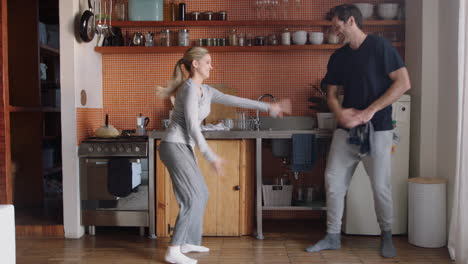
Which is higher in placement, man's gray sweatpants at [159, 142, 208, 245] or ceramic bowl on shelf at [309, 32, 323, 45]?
ceramic bowl on shelf at [309, 32, 323, 45]

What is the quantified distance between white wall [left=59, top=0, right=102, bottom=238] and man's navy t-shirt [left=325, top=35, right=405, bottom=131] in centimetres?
219

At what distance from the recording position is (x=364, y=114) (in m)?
3.30

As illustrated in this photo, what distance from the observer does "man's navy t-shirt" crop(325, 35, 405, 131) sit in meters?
3.30

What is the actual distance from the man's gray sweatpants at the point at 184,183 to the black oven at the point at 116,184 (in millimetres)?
823

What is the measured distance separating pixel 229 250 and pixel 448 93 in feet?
6.70

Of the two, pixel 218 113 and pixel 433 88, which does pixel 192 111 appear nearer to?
pixel 218 113

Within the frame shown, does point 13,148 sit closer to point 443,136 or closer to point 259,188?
point 259,188

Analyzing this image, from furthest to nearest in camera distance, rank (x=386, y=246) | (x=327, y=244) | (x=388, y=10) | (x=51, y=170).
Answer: (x=51, y=170) < (x=388, y=10) < (x=327, y=244) < (x=386, y=246)

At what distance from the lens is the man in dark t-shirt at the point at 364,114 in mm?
3301

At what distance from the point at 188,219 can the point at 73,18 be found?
195 centimetres

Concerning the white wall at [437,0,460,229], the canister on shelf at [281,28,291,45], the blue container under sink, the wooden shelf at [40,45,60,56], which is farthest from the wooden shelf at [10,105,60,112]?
the white wall at [437,0,460,229]

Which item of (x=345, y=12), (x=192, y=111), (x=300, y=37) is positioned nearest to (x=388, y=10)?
(x=300, y=37)

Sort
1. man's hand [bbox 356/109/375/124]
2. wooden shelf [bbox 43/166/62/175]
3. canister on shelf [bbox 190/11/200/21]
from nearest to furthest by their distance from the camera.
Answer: man's hand [bbox 356/109/375/124] < canister on shelf [bbox 190/11/200/21] < wooden shelf [bbox 43/166/62/175]

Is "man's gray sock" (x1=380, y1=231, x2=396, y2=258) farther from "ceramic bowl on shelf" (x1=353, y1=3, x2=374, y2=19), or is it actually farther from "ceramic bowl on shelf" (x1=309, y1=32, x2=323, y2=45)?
"ceramic bowl on shelf" (x1=353, y1=3, x2=374, y2=19)
